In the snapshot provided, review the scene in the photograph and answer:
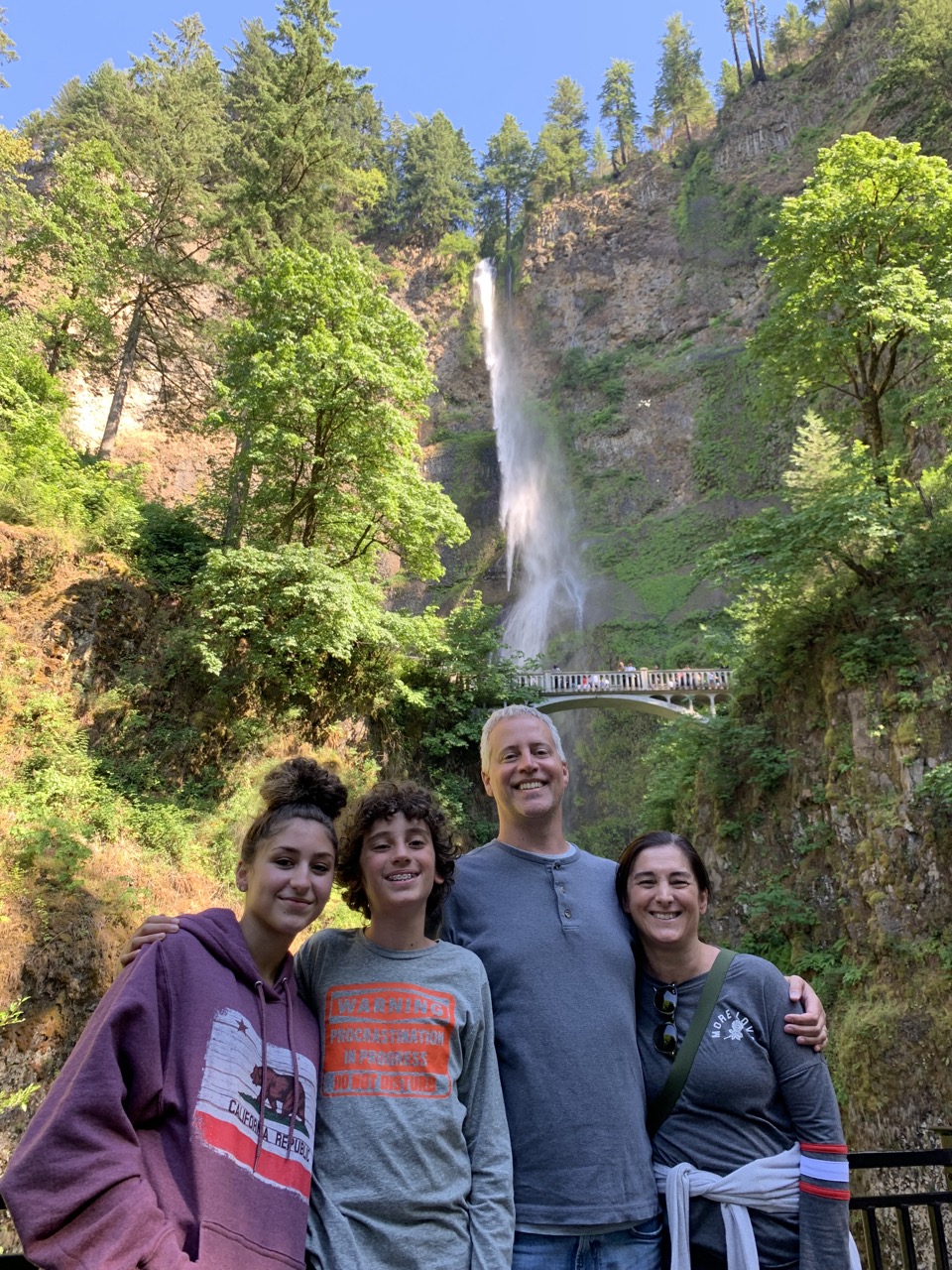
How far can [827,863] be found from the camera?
1168cm

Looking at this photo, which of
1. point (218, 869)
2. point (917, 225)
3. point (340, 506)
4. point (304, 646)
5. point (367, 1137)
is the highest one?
point (917, 225)

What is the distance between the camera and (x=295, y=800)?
2.27 metres

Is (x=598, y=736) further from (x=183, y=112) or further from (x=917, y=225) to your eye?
(x=183, y=112)

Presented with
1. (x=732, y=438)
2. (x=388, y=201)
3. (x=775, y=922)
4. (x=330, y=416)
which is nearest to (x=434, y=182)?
(x=388, y=201)

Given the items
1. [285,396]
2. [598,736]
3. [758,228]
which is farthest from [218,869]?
[758,228]

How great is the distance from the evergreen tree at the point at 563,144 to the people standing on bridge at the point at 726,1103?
Answer: 5109cm

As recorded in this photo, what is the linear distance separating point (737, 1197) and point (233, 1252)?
1307 millimetres

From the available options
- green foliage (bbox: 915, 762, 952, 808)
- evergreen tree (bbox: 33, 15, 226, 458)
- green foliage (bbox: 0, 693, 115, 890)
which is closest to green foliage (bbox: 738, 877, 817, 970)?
green foliage (bbox: 915, 762, 952, 808)

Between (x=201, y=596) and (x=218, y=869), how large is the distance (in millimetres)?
4511

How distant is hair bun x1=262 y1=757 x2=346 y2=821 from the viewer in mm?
2266

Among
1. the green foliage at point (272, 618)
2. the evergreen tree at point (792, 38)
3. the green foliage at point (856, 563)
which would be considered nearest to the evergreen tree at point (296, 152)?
the green foliage at point (272, 618)

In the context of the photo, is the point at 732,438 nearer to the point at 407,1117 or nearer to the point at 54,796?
the point at 54,796

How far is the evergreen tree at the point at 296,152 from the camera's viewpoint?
770 inches

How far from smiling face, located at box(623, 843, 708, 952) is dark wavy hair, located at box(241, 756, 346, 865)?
3.08 feet
